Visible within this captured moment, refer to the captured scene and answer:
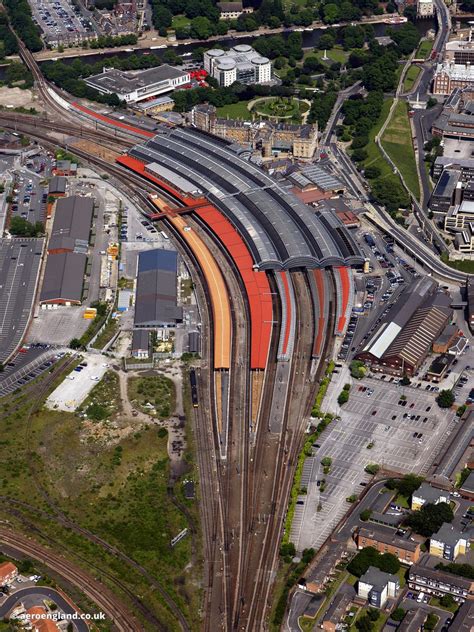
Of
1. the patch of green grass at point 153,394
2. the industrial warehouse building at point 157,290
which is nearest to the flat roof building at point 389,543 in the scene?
the patch of green grass at point 153,394

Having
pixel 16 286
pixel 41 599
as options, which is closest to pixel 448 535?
pixel 41 599

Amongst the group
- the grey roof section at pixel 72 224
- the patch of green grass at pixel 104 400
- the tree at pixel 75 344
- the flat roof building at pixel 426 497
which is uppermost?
the grey roof section at pixel 72 224

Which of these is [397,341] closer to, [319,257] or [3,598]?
[319,257]

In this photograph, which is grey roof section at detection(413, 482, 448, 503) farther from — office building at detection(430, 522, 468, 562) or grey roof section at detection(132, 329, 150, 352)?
grey roof section at detection(132, 329, 150, 352)

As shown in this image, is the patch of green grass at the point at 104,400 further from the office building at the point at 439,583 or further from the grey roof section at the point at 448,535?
the office building at the point at 439,583

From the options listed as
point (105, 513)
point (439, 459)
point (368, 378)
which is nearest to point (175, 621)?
point (105, 513)

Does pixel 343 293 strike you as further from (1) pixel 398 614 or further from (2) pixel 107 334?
(1) pixel 398 614
